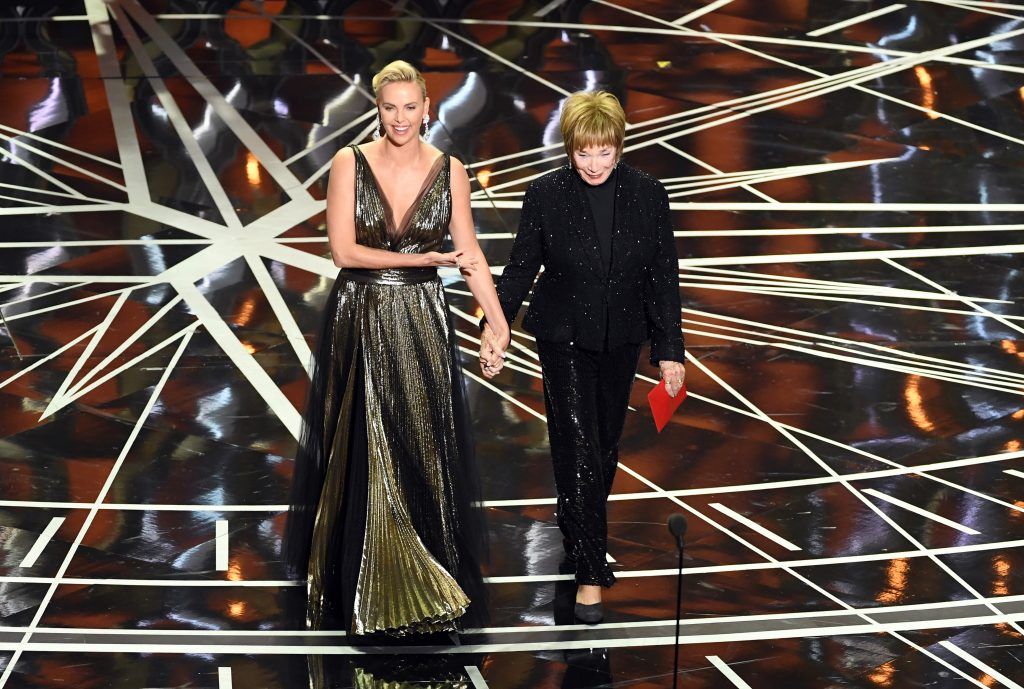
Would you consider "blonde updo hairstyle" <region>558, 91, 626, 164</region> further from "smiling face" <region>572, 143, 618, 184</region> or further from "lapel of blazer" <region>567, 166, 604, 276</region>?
"lapel of blazer" <region>567, 166, 604, 276</region>

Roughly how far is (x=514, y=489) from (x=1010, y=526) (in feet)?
5.59

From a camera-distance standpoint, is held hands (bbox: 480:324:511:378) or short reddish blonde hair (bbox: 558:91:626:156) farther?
held hands (bbox: 480:324:511:378)

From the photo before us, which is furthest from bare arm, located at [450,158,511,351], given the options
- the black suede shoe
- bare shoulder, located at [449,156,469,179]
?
the black suede shoe

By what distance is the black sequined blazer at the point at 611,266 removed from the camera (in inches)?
183

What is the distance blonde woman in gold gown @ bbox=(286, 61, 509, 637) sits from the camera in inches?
180

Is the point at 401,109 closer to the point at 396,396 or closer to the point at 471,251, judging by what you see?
the point at 471,251

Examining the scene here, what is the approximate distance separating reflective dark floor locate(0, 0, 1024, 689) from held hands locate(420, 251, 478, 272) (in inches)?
42.1

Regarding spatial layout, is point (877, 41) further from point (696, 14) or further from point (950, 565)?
point (950, 565)

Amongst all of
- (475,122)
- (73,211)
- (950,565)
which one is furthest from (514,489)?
(475,122)

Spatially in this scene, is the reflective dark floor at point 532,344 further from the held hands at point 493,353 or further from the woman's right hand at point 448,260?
the woman's right hand at point 448,260

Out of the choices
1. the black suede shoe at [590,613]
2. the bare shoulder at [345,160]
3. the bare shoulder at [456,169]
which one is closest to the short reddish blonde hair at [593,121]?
the bare shoulder at [456,169]

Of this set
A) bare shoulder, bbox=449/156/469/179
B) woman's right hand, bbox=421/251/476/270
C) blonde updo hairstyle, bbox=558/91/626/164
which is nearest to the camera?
blonde updo hairstyle, bbox=558/91/626/164

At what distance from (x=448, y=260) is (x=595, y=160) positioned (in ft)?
1.68

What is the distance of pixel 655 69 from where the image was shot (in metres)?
10.4
